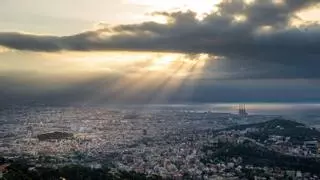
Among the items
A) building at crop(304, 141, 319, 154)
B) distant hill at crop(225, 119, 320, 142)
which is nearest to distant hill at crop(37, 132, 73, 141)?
distant hill at crop(225, 119, 320, 142)

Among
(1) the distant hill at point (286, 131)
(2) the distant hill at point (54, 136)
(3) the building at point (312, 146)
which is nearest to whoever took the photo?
(3) the building at point (312, 146)

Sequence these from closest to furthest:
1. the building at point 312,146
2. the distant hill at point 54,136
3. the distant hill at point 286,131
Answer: the building at point 312,146 < the distant hill at point 54,136 < the distant hill at point 286,131

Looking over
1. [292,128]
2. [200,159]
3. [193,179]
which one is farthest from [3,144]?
[292,128]

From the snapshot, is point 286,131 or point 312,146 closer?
point 312,146

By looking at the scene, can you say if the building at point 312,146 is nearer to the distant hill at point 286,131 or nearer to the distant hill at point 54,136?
the distant hill at point 286,131

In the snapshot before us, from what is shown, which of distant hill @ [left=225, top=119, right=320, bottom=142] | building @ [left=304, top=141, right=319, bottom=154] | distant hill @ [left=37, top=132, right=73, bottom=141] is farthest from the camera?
distant hill @ [left=225, top=119, right=320, bottom=142]

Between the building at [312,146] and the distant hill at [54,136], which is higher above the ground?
the distant hill at [54,136]

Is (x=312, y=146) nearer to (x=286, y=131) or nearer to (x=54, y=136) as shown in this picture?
(x=286, y=131)

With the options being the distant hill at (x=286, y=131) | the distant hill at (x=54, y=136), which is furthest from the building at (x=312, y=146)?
the distant hill at (x=54, y=136)

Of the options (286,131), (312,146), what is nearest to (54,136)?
(312,146)

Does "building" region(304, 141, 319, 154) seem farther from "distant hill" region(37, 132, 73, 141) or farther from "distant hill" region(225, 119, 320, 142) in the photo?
"distant hill" region(37, 132, 73, 141)

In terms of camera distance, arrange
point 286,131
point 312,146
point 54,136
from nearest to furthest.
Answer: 1. point 312,146
2. point 54,136
3. point 286,131
